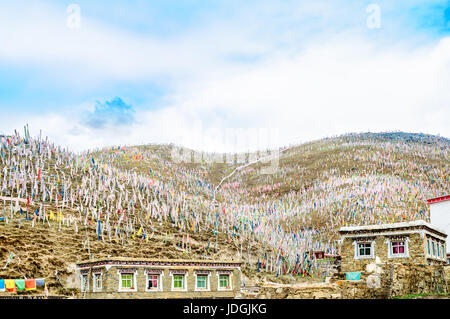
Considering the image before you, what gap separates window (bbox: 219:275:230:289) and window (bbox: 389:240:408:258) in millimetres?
14297

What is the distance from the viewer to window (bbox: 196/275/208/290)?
4191 cm

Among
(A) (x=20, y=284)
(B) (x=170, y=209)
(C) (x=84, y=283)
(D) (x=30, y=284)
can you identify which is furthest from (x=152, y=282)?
(B) (x=170, y=209)

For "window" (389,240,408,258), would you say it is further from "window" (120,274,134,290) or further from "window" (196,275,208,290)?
"window" (120,274,134,290)

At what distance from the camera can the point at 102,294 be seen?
38.4 metres

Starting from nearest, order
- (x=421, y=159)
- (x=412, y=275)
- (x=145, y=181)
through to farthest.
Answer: (x=412, y=275), (x=145, y=181), (x=421, y=159)

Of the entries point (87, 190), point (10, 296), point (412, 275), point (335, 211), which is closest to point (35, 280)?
point (10, 296)

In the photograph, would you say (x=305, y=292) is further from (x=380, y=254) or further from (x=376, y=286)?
(x=380, y=254)

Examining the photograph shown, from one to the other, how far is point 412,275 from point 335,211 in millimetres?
61920

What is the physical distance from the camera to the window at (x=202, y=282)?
41906 mm

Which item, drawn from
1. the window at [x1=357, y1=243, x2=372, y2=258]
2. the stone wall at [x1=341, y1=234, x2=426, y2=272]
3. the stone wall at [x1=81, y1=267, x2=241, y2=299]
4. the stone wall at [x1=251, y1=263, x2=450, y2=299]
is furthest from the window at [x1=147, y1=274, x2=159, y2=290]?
the window at [x1=357, y1=243, x2=372, y2=258]

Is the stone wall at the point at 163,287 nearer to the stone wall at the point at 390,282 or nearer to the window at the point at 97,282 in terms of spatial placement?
the window at the point at 97,282

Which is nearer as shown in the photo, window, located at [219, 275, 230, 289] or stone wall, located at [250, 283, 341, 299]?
stone wall, located at [250, 283, 341, 299]

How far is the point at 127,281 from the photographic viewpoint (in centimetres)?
3916
